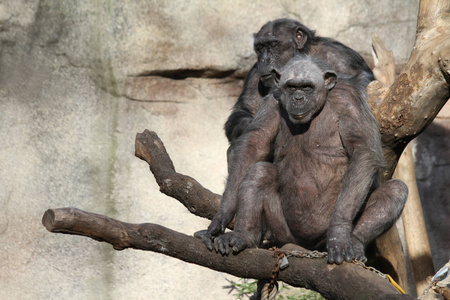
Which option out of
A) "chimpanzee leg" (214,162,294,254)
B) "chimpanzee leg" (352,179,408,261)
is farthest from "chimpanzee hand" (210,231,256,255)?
"chimpanzee leg" (352,179,408,261)

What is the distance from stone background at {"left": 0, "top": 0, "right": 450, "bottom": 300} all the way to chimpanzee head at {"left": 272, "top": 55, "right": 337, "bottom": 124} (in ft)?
12.5

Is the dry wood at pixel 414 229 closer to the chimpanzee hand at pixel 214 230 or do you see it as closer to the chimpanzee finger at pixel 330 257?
the chimpanzee hand at pixel 214 230

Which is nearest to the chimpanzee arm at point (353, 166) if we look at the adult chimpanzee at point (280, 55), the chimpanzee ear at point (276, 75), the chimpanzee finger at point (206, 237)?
the chimpanzee ear at point (276, 75)

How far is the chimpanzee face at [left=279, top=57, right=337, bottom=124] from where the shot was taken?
5.54 m

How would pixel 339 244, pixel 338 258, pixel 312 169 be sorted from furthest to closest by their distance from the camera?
pixel 312 169 < pixel 339 244 < pixel 338 258

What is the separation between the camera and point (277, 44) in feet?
24.1

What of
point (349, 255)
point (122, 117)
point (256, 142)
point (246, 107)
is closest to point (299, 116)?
point (256, 142)

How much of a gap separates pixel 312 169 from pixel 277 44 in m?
2.14

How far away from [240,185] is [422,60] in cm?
187

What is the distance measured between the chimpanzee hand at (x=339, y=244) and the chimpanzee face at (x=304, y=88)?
1099mm

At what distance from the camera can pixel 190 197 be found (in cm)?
627

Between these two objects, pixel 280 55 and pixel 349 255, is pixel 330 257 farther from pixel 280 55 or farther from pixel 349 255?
pixel 280 55

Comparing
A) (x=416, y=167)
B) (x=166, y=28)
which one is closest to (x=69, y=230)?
(x=166, y=28)

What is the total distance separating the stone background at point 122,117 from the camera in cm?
885
